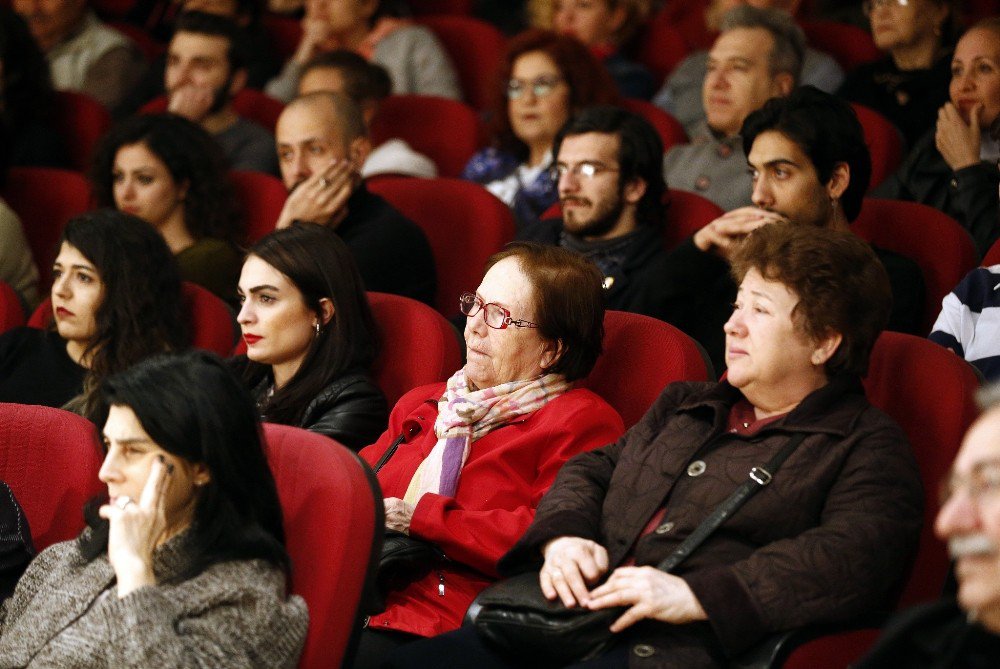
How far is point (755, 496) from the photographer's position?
2.17 m

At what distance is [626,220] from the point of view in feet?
11.6

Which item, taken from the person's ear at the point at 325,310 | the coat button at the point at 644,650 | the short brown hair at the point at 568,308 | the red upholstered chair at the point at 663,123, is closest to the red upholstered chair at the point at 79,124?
the red upholstered chair at the point at 663,123

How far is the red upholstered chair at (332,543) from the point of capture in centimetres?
209

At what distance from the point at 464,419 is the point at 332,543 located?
554 mm

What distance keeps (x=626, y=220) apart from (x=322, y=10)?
2.31 meters

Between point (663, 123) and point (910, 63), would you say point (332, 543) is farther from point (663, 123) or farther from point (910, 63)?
point (910, 63)

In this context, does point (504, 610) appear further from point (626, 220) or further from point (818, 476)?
point (626, 220)

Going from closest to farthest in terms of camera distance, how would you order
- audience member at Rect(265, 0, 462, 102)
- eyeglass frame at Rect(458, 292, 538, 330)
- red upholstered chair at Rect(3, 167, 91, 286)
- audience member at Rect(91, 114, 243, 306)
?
eyeglass frame at Rect(458, 292, 538, 330)
audience member at Rect(91, 114, 243, 306)
red upholstered chair at Rect(3, 167, 91, 286)
audience member at Rect(265, 0, 462, 102)

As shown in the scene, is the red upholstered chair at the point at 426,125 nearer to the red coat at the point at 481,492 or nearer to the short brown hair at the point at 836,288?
the red coat at the point at 481,492

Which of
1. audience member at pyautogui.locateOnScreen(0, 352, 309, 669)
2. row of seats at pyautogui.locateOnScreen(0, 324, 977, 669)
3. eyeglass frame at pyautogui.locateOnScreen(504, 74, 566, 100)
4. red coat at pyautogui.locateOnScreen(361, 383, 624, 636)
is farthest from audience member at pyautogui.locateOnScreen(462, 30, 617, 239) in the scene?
audience member at pyautogui.locateOnScreen(0, 352, 309, 669)

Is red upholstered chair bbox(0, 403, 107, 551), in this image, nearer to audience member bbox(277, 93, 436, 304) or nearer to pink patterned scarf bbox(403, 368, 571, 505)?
pink patterned scarf bbox(403, 368, 571, 505)

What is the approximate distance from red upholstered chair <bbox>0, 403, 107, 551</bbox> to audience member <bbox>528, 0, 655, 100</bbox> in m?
2.99

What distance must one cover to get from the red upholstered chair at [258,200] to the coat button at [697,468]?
2.07 m

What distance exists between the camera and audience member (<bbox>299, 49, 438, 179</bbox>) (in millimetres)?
4516
